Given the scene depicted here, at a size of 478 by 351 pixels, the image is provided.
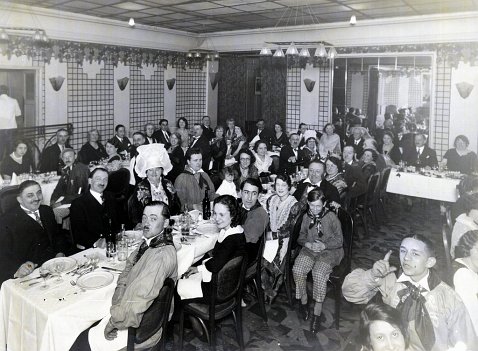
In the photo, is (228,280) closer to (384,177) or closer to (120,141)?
(384,177)

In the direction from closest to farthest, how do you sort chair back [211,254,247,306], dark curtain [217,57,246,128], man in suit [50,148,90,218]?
chair back [211,254,247,306], man in suit [50,148,90,218], dark curtain [217,57,246,128]

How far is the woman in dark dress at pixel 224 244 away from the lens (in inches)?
142

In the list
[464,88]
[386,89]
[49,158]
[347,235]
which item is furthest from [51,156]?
[464,88]

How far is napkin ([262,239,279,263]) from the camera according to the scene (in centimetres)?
466

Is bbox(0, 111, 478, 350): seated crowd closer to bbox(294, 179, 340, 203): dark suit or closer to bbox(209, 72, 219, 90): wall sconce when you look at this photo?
bbox(294, 179, 340, 203): dark suit

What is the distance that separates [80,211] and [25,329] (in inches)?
70.7

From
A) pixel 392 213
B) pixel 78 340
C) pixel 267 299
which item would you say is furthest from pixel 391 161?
pixel 78 340

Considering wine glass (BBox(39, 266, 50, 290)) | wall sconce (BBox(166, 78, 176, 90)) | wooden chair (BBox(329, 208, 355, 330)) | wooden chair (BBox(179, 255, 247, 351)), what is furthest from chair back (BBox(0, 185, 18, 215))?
wall sconce (BBox(166, 78, 176, 90))

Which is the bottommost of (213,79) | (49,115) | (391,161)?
(391,161)

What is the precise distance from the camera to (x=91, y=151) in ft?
28.2

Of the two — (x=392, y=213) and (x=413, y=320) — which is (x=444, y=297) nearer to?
(x=413, y=320)

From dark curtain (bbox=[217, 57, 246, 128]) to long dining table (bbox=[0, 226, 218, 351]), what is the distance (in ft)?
33.3

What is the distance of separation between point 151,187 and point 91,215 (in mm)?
871

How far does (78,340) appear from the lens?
3025 mm
